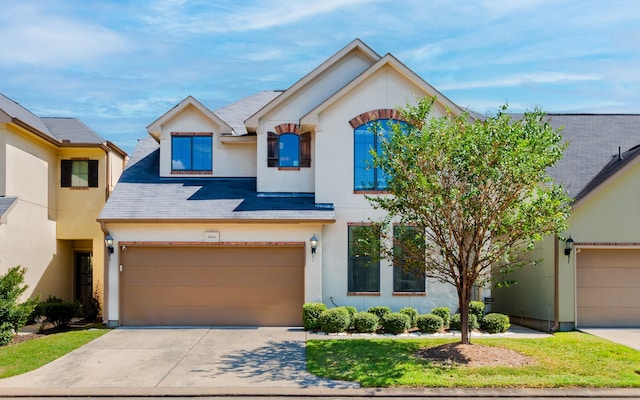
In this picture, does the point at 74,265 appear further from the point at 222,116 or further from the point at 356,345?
the point at 356,345

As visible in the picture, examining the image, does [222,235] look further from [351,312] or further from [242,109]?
[242,109]

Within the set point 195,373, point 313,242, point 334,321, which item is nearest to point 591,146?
point 313,242

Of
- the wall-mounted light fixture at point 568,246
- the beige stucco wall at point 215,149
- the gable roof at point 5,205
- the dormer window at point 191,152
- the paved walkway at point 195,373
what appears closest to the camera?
the paved walkway at point 195,373

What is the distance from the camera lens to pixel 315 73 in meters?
19.0

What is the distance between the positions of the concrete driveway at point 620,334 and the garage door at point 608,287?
18.9 inches

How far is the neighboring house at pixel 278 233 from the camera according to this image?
1747 cm

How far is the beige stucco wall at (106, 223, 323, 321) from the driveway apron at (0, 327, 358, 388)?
1.61m

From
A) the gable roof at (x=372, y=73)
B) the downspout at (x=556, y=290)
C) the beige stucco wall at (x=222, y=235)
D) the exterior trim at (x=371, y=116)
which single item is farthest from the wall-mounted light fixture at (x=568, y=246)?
the beige stucco wall at (x=222, y=235)

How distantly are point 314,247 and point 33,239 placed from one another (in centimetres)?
855

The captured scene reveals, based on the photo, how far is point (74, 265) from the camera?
21.8 m

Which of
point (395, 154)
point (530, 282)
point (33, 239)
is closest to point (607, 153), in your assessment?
point (530, 282)

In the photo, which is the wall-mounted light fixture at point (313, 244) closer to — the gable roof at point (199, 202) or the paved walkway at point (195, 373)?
the gable roof at point (199, 202)

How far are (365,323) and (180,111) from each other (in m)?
8.69

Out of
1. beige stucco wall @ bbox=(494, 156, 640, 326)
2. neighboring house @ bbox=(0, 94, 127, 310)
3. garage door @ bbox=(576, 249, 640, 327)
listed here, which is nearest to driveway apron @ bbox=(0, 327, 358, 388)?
neighboring house @ bbox=(0, 94, 127, 310)
